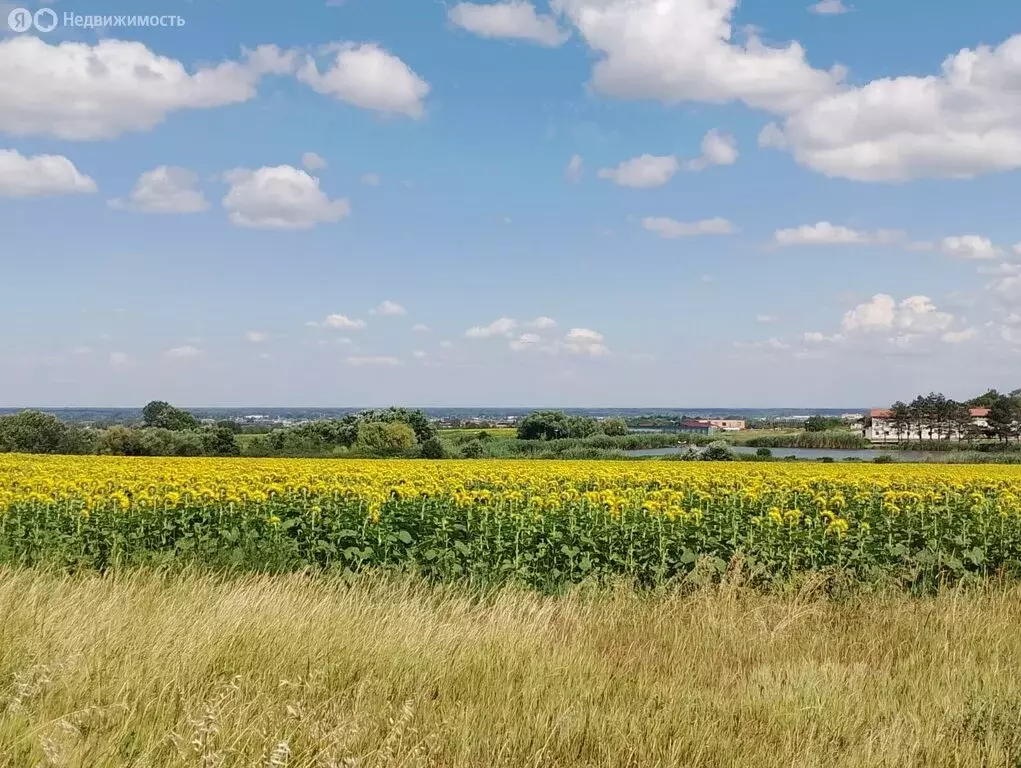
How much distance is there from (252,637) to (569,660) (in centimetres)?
201

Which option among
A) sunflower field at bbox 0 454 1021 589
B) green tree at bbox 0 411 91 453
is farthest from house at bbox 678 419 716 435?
sunflower field at bbox 0 454 1021 589

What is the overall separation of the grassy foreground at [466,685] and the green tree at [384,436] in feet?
162

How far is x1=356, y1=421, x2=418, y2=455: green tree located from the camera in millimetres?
57031

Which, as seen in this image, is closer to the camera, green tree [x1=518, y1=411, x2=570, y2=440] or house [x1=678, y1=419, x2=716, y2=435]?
green tree [x1=518, y1=411, x2=570, y2=440]

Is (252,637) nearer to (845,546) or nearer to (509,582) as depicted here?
(509,582)

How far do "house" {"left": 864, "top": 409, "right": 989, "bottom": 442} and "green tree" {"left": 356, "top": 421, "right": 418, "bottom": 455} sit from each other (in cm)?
5599

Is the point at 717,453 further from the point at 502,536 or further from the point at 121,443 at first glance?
the point at 502,536

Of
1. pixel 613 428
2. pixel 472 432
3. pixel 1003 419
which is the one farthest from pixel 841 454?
pixel 1003 419

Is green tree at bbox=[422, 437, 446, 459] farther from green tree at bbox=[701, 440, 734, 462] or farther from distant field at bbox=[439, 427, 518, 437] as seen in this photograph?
distant field at bbox=[439, 427, 518, 437]

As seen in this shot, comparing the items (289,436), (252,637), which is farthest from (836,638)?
(289,436)

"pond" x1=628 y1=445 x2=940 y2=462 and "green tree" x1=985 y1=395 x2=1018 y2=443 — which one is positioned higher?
"green tree" x1=985 y1=395 x2=1018 y2=443

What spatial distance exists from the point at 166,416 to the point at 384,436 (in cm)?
2341

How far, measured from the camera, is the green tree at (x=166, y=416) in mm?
68125

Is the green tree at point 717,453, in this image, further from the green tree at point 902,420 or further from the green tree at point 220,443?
the green tree at point 902,420
